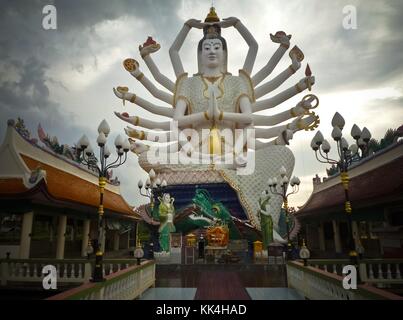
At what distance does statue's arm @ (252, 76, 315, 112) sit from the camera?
789 inches

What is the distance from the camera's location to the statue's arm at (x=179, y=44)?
70.6ft

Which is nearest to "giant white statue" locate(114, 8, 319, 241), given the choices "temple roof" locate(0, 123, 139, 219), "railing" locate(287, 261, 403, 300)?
"temple roof" locate(0, 123, 139, 219)

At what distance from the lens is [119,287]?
18.7ft

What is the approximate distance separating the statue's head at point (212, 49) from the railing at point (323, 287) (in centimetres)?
1594

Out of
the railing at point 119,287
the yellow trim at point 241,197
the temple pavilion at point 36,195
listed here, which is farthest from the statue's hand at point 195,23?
the railing at point 119,287

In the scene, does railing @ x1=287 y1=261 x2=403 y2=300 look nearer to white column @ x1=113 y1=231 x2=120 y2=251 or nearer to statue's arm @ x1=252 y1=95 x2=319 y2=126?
statue's arm @ x1=252 y1=95 x2=319 y2=126

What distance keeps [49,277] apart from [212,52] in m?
17.4

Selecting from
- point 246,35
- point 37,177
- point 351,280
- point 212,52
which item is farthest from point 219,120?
point 351,280

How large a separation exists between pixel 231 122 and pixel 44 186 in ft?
48.3

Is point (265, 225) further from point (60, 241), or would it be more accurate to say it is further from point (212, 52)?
point (212, 52)

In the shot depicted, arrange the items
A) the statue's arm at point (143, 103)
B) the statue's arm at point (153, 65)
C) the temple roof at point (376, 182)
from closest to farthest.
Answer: the temple roof at point (376, 182) → the statue's arm at point (143, 103) → the statue's arm at point (153, 65)

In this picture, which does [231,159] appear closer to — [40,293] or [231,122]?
[231,122]

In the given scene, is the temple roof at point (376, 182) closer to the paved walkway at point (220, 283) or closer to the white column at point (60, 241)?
the paved walkway at point (220, 283)

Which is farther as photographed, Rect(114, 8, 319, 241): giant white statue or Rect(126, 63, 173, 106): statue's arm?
Rect(126, 63, 173, 106): statue's arm
